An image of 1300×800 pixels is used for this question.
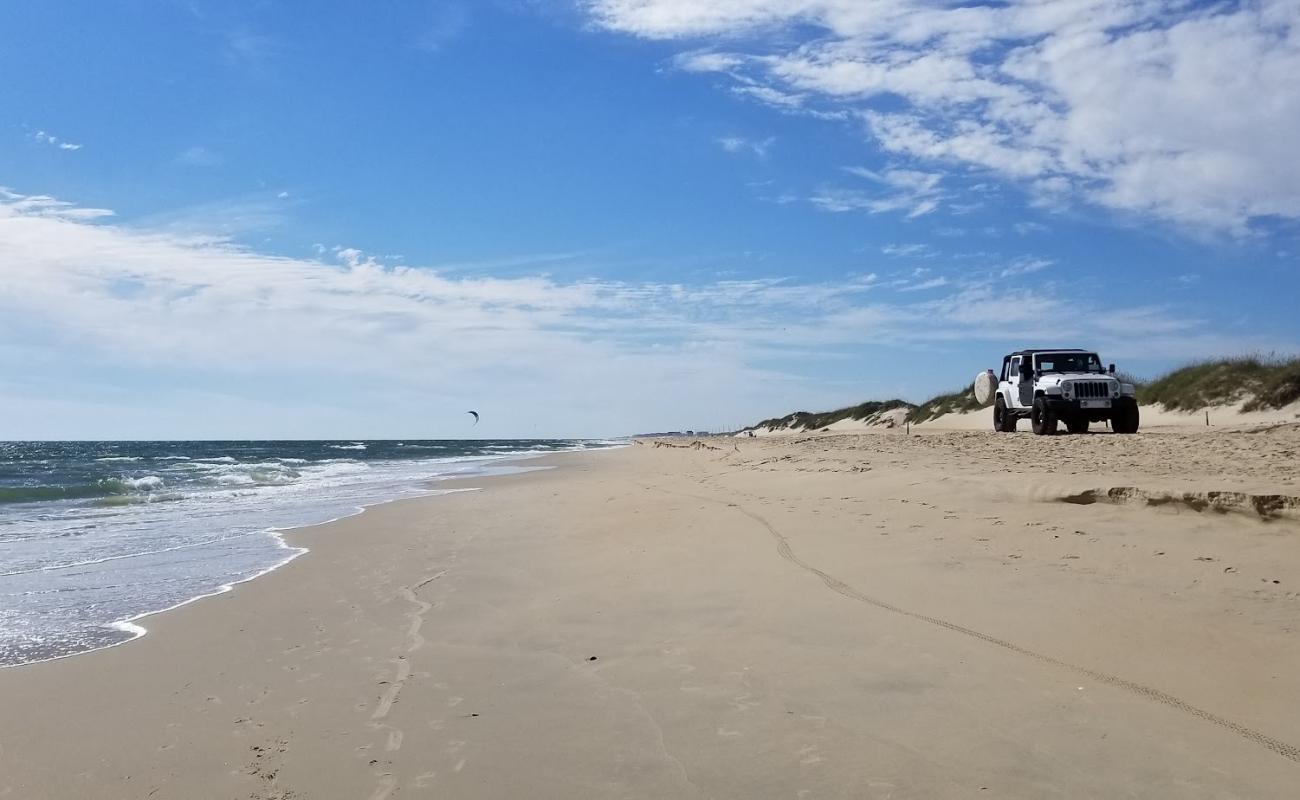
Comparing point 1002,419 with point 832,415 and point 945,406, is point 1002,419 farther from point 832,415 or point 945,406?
point 832,415

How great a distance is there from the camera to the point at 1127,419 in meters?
18.7

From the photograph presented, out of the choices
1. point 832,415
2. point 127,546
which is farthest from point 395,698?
point 832,415

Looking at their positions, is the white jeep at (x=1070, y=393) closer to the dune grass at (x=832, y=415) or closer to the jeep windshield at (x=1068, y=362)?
the jeep windshield at (x=1068, y=362)

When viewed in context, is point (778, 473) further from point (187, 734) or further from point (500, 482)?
point (187, 734)

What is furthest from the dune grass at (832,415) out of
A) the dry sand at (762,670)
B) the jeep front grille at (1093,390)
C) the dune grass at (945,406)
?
the dry sand at (762,670)

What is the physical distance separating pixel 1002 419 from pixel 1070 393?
134 inches

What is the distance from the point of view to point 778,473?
48.0ft

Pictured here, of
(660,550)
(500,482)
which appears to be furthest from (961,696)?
(500,482)

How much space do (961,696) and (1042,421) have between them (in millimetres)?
17224

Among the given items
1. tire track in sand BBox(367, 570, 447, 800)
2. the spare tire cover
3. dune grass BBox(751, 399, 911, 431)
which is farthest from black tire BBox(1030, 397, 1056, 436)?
dune grass BBox(751, 399, 911, 431)

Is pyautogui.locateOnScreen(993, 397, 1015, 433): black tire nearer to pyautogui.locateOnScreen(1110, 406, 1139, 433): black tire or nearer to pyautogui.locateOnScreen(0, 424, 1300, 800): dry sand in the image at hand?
pyautogui.locateOnScreen(1110, 406, 1139, 433): black tire

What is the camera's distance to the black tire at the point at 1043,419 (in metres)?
18.9

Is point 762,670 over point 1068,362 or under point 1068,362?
under

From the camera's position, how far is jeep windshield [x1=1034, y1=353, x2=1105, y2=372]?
65.7 feet
